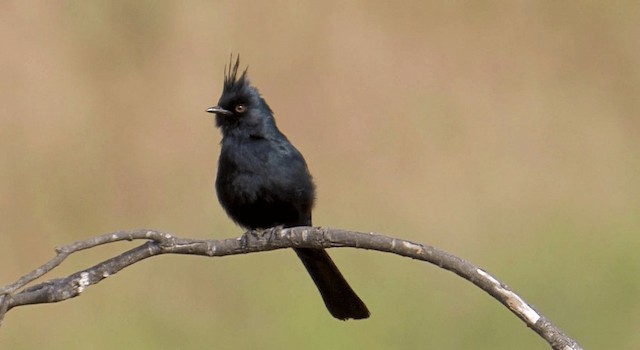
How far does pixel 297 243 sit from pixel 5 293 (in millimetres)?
820

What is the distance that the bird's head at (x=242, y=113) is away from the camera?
4.73m

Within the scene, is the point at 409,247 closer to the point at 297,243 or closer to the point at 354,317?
the point at 297,243

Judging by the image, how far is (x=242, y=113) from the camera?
15.7 ft

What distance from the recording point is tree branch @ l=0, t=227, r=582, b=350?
110 inches

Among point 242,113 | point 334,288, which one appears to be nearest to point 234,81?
point 242,113

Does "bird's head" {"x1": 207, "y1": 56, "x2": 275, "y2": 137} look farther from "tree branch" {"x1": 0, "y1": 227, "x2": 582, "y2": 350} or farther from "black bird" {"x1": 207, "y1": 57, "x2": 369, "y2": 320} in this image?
"tree branch" {"x1": 0, "y1": 227, "x2": 582, "y2": 350}

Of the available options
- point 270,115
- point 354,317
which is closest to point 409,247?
point 354,317

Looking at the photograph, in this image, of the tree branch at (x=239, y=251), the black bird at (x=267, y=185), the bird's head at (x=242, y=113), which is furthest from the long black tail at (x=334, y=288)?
the tree branch at (x=239, y=251)

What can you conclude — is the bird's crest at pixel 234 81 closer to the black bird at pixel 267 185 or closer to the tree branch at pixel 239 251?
the black bird at pixel 267 185

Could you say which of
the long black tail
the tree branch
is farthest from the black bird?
the tree branch

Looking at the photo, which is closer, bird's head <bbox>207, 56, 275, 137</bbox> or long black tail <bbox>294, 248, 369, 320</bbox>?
long black tail <bbox>294, 248, 369, 320</bbox>

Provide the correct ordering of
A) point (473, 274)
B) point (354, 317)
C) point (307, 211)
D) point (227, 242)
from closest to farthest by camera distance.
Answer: point (473, 274) < point (227, 242) < point (354, 317) < point (307, 211)

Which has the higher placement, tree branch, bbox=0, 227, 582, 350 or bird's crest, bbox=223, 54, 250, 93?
bird's crest, bbox=223, 54, 250, 93

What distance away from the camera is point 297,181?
4.62 metres
